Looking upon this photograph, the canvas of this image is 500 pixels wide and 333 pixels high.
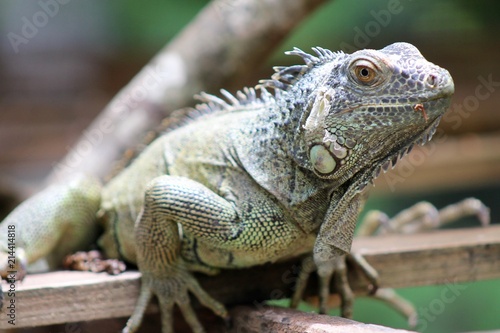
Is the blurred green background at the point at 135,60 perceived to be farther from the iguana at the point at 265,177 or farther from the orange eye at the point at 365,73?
the orange eye at the point at 365,73

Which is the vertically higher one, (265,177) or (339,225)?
(265,177)

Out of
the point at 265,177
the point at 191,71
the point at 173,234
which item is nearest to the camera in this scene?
the point at 265,177

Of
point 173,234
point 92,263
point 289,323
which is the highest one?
point 173,234

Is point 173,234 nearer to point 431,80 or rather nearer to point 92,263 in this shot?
point 92,263

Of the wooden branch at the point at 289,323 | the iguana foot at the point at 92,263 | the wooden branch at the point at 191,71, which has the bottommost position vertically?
the wooden branch at the point at 289,323

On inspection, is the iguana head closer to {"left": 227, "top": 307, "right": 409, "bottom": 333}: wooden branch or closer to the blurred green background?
{"left": 227, "top": 307, "right": 409, "bottom": 333}: wooden branch

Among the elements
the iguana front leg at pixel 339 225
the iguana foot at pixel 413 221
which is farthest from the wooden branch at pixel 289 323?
the iguana foot at pixel 413 221

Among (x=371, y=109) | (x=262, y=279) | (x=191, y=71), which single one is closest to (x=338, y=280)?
(x=262, y=279)
